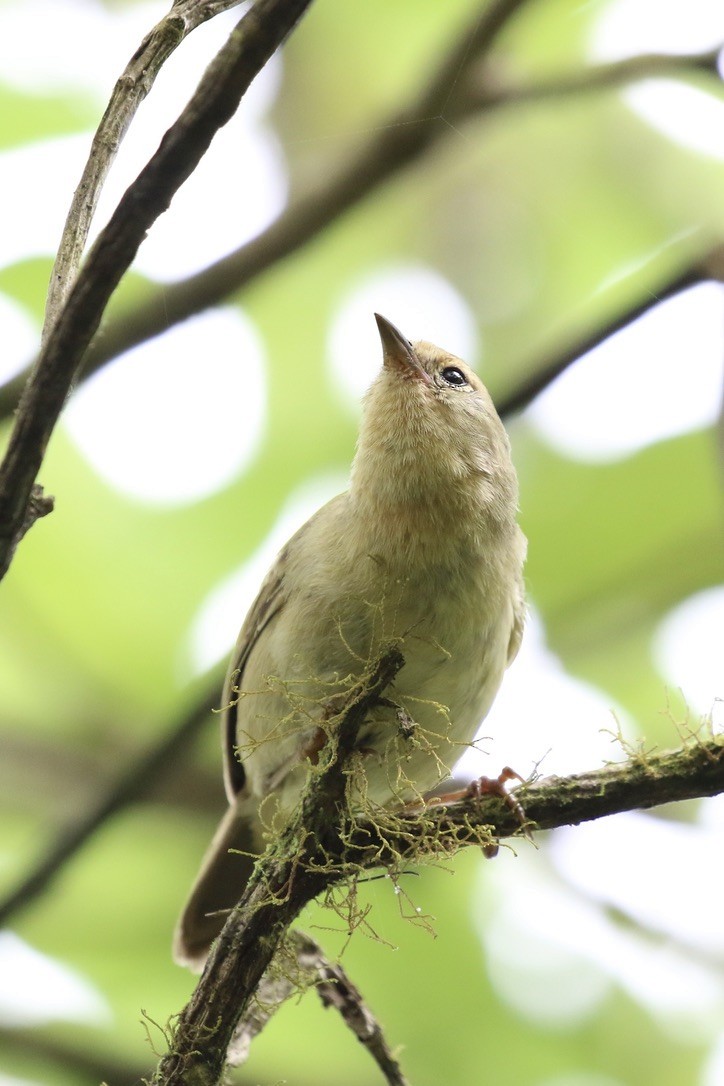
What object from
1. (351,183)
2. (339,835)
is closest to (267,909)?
(339,835)

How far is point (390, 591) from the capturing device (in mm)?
3301

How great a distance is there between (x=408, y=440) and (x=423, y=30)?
169 centimetres

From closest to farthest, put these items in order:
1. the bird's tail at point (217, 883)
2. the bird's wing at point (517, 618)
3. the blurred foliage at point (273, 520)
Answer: the bird's wing at point (517, 618) < the bird's tail at point (217, 883) < the blurred foliage at point (273, 520)

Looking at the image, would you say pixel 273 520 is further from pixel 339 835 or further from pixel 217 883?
pixel 339 835

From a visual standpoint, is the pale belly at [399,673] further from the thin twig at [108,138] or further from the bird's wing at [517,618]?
the thin twig at [108,138]

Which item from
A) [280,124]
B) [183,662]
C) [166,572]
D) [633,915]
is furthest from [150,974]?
[280,124]

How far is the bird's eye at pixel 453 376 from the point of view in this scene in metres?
4.17

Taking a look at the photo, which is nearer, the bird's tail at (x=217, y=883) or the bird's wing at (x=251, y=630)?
the bird's wing at (x=251, y=630)

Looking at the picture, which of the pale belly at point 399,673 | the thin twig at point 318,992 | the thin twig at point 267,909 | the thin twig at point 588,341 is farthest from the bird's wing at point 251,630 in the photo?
the thin twig at point 267,909

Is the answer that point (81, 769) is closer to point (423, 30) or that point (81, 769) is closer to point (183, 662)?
point (183, 662)

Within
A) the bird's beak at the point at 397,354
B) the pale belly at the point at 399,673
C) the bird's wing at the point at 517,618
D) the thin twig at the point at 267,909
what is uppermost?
the bird's beak at the point at 397,354

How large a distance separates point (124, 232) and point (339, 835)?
1443 mm

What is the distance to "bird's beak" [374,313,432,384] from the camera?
3994 millimetres

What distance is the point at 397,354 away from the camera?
4.02 meters
